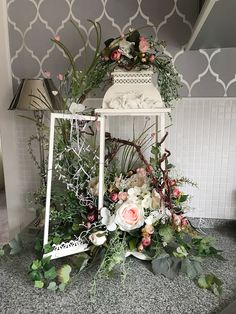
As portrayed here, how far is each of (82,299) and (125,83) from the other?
0.62 meters

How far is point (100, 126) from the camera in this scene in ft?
2.95

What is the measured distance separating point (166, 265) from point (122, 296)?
0.52ft

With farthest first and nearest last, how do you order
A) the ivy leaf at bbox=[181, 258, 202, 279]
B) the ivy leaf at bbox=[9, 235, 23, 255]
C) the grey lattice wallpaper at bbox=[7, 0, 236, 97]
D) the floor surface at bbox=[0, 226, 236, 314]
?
the grey lattice wallpaper at bbox=[7, 0, 236, 97], the ivy leaf at bbox=[9, 235, 23, 255], the ivy leaf at bbox=[181, 258, 202, 279], the floor surface at bbox=[0, 226, 236, 314]

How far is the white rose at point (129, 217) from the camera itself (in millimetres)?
831

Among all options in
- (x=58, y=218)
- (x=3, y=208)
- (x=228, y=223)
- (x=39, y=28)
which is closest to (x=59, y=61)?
(x=39, y=28)

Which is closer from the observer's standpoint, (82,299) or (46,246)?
(82,299)

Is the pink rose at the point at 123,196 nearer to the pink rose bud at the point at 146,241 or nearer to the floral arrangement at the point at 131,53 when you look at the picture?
the pink rose bud at the point at 146,241

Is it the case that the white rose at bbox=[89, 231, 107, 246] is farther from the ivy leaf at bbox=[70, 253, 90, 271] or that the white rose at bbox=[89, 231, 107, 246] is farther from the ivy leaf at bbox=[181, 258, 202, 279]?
the ivy leaf at bbox=[181, 258, 202, 279]

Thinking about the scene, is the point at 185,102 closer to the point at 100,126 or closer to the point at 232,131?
the point at 232,131

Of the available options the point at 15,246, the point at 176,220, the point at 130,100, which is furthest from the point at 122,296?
the point at 130,100

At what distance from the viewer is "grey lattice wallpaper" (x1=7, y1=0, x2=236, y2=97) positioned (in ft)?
3.74

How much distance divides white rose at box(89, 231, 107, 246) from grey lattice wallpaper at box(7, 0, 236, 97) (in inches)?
25.5

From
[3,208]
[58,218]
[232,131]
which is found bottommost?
[3,208]

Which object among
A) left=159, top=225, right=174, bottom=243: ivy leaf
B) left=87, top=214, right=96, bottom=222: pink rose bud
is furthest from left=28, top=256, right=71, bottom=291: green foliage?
left=159, top=225, right=174, bottom=243: ivy leaf
